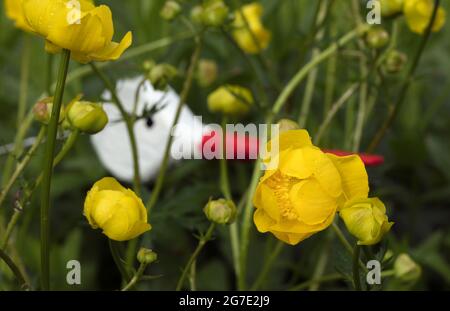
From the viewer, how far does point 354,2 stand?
→ 75cm

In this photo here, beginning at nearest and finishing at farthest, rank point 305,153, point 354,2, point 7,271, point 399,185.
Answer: point 305,153 → point 7,271 → point 354,2 → point 399,185

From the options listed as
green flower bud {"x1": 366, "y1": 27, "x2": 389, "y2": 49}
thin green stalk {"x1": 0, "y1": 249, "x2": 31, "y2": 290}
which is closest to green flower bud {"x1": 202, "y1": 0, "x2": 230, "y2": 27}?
green flower bud {"x1": 366, "y1": 27, "x2": 389, "y2": 49}

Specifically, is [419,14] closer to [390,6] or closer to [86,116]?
[390,6]

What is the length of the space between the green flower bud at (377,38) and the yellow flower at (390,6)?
0.05 ft

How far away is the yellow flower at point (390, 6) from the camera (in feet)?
2.03

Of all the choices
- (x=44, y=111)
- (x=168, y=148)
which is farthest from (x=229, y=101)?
(x=44, y=111)

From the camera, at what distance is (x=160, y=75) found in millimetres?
591

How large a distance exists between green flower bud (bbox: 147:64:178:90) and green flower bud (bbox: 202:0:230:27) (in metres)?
0.04

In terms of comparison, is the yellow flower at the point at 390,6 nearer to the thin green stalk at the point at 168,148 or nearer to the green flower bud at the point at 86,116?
the thin green stalk at the point at 168,148

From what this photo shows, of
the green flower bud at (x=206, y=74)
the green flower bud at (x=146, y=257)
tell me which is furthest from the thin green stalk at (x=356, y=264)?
the green flower bud at (x=206, y=74)

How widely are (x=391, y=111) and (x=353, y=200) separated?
0.28 metres
